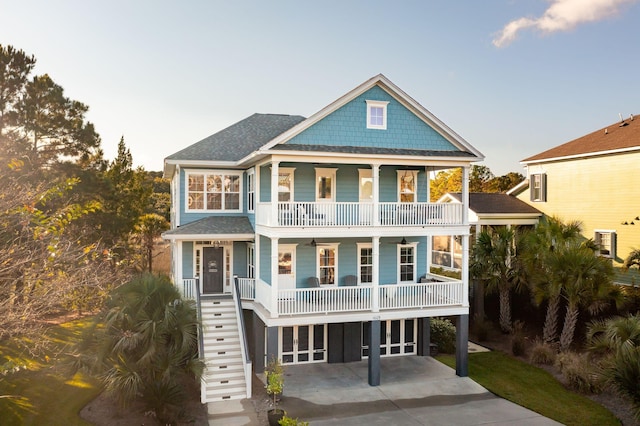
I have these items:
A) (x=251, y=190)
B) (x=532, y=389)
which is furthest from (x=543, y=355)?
(x=251, y=190)

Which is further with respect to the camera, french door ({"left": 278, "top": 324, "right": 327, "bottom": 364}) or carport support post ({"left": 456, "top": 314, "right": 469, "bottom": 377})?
french door ({"left": 278, "top": 324, "right": 327, "bottom": 364})

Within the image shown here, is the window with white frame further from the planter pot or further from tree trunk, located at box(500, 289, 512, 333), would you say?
tree trunk, located at box(500, 289, 512, 333)

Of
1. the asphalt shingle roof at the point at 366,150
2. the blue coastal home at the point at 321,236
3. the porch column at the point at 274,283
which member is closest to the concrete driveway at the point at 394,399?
the blue coastal home at the point at 321,236

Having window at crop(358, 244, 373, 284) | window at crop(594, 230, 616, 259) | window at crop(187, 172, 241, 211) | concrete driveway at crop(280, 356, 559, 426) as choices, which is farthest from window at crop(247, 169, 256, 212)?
window at crop(594, 230, 616, 259)

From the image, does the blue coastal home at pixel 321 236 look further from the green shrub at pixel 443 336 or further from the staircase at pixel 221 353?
the green shrub at pixel 443 336

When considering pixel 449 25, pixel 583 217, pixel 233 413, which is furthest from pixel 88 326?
pixel 583 217

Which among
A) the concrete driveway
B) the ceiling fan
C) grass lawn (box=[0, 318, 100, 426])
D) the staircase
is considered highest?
the ceiling fan
